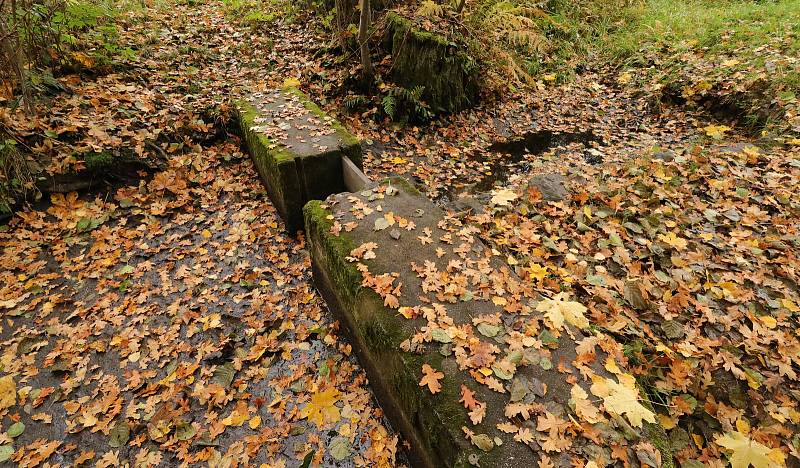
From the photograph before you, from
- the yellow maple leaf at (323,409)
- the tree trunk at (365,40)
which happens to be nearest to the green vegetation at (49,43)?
the tree trunk at (365,40)

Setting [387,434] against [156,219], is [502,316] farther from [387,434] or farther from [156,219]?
[156,219]

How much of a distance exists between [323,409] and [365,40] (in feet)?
19.8

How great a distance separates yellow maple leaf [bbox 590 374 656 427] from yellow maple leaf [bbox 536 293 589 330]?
0.50 meters

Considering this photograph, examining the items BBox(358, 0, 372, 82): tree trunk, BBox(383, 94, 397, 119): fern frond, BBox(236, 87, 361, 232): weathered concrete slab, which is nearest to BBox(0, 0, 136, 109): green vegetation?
BBox(236, 87, 361, 232): weathered concrete slab

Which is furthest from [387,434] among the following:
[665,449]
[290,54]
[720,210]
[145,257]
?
[290,54]

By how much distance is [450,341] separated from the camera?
277 cm

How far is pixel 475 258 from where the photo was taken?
354 cm

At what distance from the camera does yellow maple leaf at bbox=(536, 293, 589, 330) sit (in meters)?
3.02

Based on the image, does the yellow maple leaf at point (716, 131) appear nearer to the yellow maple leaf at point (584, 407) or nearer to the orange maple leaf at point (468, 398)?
the yellow maple leaf at point (584, 407)

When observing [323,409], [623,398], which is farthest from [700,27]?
[323,409]

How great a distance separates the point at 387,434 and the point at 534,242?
8.77 ft

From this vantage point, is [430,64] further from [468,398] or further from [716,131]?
A: [468,398]

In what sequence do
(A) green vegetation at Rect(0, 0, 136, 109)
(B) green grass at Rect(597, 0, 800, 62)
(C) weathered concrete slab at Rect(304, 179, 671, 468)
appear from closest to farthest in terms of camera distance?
(C) weathered concrete slab at Rect(304, 179, 671, 468)
(A) green vegetation at Rect(0, 0, 136, 109)
(B) green grass at Rect(597, 0, 800, 62)

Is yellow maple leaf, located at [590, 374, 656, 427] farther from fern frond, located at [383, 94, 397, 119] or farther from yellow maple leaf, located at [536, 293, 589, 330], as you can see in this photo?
fern frond, located at [383, 94, 397, 119]
